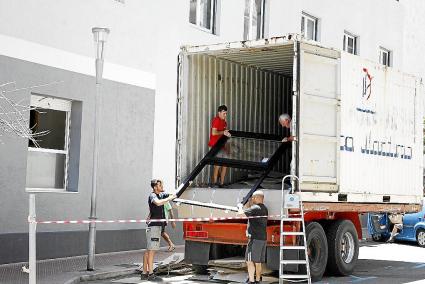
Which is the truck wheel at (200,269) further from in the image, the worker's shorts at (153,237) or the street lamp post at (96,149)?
the street lamp post at (96,149)

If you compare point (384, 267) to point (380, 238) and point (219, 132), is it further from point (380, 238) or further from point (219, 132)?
point (380, 238)

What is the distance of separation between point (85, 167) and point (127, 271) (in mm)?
2932

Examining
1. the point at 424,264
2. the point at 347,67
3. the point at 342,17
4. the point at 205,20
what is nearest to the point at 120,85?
the point at 205,20

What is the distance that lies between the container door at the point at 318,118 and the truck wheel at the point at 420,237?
8.05 meters

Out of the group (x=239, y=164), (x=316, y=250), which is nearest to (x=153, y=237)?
(x=239, y=164)

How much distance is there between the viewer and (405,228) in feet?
63.4

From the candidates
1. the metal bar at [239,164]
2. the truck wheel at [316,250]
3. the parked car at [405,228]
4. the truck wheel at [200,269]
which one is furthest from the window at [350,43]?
the truck wheel at [200,269]

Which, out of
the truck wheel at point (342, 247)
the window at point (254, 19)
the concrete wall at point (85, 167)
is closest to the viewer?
the truck wheel at point (342, 247)

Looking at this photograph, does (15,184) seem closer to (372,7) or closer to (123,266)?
(123,266)

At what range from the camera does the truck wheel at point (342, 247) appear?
12.3 metres

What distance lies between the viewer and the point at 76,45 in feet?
47.3

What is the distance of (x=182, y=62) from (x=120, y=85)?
10.8 ft

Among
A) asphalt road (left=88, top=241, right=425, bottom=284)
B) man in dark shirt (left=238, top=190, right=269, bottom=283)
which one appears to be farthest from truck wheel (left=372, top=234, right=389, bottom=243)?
man in dark shirt (left=238, top=190, right=269, bottom=283)

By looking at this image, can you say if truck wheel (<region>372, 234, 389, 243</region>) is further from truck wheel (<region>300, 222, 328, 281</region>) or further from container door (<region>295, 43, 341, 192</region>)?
container door (<region>295, 43, 341, 192</region>)
